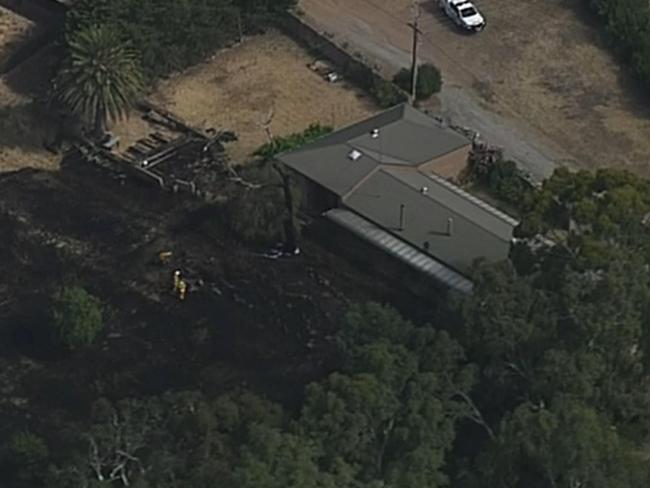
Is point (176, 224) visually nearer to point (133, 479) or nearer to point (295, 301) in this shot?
point (295, 301)

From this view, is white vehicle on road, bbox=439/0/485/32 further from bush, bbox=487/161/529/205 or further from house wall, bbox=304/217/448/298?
house wall, bbox=304/217/448/298

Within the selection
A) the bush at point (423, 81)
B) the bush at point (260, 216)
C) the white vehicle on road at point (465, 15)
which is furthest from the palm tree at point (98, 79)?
the white vehicle on road at point (465, 15)

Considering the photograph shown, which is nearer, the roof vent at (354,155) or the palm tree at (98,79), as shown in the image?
the roof vent at (354,155)

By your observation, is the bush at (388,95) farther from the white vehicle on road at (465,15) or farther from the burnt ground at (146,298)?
the burnt ground at (146,298)

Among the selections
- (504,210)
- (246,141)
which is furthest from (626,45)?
(246,141)

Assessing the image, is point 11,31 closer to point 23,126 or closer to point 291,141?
point 23,126

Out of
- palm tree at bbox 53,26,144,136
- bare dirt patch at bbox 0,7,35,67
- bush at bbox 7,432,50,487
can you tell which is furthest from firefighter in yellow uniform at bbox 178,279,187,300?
bare dirt patch at bbox 0,7,35,67
